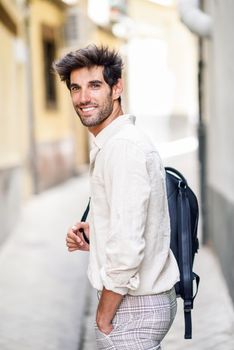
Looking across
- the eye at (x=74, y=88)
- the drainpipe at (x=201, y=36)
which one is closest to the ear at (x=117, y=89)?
the eye at (x=74, y=88)

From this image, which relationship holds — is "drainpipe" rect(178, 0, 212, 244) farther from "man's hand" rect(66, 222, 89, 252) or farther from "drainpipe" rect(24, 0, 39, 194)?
"drainpipe" rect(24, 0, 39, 194)

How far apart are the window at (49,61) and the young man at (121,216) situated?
13159 millimetres

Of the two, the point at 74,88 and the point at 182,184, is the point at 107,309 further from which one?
the point at 74,88

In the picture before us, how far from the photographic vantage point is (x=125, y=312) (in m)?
2.23

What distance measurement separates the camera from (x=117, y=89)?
2301mm

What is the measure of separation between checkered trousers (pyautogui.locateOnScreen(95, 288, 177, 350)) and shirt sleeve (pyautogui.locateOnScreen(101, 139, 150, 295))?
0.42ft

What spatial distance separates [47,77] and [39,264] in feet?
27.8

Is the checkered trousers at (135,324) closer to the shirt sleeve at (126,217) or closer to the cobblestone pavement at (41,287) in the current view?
the shirt sleeve at (126,217)

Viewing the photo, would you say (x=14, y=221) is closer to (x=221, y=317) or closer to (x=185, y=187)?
(x=221, y=317)

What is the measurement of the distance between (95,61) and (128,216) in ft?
1.67

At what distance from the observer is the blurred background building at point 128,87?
6.59 metres

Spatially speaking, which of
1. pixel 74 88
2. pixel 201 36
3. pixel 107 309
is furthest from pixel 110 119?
pixel 201 36

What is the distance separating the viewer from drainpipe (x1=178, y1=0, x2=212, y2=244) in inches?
274

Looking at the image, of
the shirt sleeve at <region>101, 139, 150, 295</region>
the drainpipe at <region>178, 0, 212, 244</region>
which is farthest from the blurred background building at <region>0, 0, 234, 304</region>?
the shirt sleeve at <region>101, 139, 150, 295</region>
